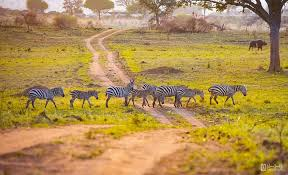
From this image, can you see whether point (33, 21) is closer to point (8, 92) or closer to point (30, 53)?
point (30, 53)

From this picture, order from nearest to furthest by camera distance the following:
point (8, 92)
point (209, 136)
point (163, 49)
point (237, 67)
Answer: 1. point (209, 136)
2. point (8, 92)
3. point (237, 67)
4. point (163, 49)

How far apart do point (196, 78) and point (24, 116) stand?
19000 millimetres

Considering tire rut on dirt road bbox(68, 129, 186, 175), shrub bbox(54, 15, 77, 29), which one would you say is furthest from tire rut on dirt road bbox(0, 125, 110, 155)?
shrub bbox(54, 15, 77, 29)

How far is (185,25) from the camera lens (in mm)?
78188

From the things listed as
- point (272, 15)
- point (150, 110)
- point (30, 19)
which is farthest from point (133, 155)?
point (30, 19)

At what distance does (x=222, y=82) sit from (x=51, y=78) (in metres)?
13.1

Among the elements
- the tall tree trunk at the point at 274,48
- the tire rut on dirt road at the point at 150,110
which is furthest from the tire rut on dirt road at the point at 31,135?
the tall tree trunk at the point at 274,48

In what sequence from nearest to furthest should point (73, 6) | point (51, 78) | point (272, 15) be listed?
point (51, 78) < point (272, 15) < point (73, 6)

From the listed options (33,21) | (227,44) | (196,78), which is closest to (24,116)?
(196,78)

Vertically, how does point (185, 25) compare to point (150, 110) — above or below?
above

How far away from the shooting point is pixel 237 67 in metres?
42.0

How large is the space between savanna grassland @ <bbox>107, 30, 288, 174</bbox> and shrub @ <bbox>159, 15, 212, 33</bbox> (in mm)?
3959

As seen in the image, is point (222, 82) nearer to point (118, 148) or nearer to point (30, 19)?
point (118, 148)

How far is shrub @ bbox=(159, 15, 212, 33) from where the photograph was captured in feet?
255
